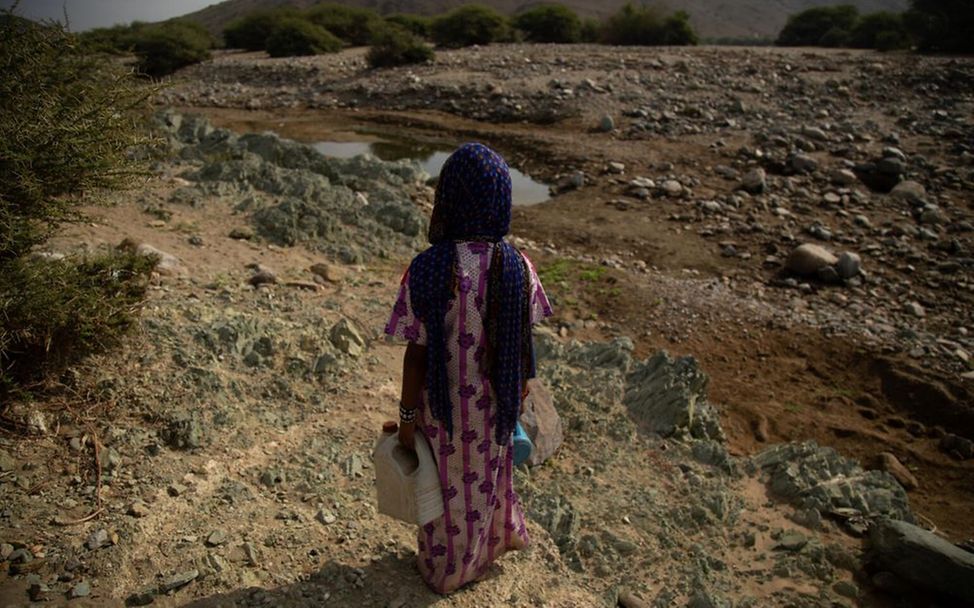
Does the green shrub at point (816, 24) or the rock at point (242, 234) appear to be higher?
the green shrub at point (816, 24)

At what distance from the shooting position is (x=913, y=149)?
34.3 ft

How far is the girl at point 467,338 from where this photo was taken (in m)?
1.83

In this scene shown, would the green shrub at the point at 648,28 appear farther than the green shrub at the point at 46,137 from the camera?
Yes

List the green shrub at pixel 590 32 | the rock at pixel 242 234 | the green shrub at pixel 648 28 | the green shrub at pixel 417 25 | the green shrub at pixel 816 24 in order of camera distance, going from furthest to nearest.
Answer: the green shrub at pixel 816 24
the green shrub at pixel 590 32
the green shrub at pixel 417 25
the green shrub at pixel 648 28
the rock at pixel 242 234

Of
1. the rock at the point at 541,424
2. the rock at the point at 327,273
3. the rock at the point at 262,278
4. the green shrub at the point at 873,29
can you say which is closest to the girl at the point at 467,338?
the rock at the point at 541,424

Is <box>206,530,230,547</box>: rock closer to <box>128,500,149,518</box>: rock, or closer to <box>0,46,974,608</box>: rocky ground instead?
<box>0,46,974,608</box>: rocky ground

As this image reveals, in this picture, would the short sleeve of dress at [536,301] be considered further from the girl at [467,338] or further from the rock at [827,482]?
the rock at [827,482]

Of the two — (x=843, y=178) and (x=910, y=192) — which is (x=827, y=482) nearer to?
(x=910, y=192)

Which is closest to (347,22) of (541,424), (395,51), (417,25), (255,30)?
(417,25)

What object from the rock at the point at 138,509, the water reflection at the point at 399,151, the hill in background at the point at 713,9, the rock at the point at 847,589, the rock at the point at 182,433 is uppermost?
the hill in background at the point at 713,9

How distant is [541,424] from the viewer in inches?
→ 142

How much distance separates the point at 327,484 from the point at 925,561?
3.02 meters

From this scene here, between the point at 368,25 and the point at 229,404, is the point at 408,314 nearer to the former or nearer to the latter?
the point at 229,404

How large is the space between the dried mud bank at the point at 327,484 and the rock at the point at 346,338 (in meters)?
0.01
